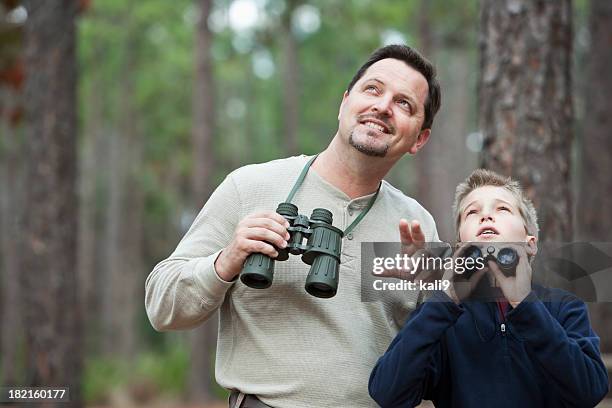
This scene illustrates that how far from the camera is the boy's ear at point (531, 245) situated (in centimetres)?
244

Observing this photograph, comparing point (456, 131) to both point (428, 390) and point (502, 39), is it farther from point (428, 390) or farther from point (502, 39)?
point (428, 390)

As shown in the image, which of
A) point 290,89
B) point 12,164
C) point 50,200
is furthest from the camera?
point 12,164

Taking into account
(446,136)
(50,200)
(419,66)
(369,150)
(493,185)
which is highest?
(446,136)

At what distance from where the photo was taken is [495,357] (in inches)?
100.0

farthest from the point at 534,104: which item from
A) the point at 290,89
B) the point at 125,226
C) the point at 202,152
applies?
the point at 125,226

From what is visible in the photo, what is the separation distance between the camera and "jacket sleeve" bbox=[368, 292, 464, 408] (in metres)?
2.40

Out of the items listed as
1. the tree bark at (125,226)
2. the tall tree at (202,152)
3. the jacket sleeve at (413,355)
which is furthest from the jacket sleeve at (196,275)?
the tree bark at (125,226)

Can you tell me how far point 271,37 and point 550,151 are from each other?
19426 millimetres

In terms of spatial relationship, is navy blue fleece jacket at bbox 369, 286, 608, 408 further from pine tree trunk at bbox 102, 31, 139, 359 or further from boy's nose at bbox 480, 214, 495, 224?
pine tree trunk at bbox 102, 31, 139, 359

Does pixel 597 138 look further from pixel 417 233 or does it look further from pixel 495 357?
pixel 417 233

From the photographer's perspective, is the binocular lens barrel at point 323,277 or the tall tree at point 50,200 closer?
the binocular lens barrel at point 323,277

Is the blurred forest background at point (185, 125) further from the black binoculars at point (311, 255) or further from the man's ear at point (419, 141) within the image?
the black binoculars at point (311, 255)

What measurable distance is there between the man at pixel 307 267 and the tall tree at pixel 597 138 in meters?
8.38

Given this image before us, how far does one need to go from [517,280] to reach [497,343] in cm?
28
